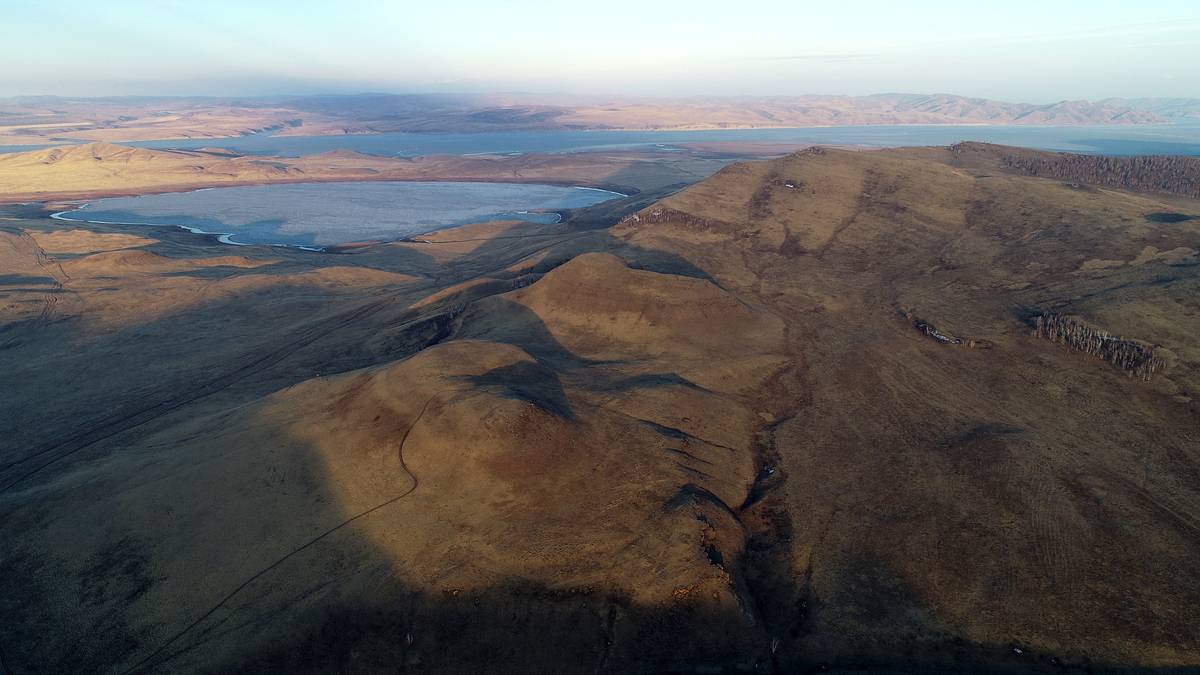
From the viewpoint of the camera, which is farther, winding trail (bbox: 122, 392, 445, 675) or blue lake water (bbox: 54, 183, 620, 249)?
blue lake water (bbox: 54, 183, 620, 249)

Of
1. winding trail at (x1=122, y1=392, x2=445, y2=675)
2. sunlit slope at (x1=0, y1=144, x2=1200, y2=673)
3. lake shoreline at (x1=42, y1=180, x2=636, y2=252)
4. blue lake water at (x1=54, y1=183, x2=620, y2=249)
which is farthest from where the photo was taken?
blue lake water at (x1=54, y1=183, x2=620, y2=249)

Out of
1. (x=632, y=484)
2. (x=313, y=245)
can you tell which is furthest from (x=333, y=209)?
(x=632, y=484)

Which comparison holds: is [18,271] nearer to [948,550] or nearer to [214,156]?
[948,550]

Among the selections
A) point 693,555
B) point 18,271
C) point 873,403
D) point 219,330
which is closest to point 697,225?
point 873,403

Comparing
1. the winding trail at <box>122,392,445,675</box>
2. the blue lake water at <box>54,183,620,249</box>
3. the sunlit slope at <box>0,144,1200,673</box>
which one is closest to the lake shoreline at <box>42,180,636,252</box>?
the blue lake water at <box>54,183,620,249</box>

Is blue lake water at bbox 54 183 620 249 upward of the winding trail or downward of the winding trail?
downward

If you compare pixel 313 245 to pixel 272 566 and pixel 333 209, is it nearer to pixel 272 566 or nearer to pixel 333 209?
pixel 333 209

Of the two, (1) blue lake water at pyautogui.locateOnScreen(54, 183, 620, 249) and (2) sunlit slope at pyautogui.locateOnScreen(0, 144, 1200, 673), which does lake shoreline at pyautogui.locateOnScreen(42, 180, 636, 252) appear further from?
(2) sunlit slope at pyautogui.locateOnScreen(0, 144, 1200, 673)

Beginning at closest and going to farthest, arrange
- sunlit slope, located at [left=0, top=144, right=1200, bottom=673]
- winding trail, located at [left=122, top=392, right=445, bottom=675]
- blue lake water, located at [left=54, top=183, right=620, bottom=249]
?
winding trail, located at [left=122, top=392, right=445, bottom=675] → sunlit slope, located at [left=0, top=144, right=1200, bottom=673] → blue lake water, located at [left=54, top=183, right=620, bottom=249]

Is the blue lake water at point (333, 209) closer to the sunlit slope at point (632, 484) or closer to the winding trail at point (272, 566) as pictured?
the sunlit slope at point (632, 484)
